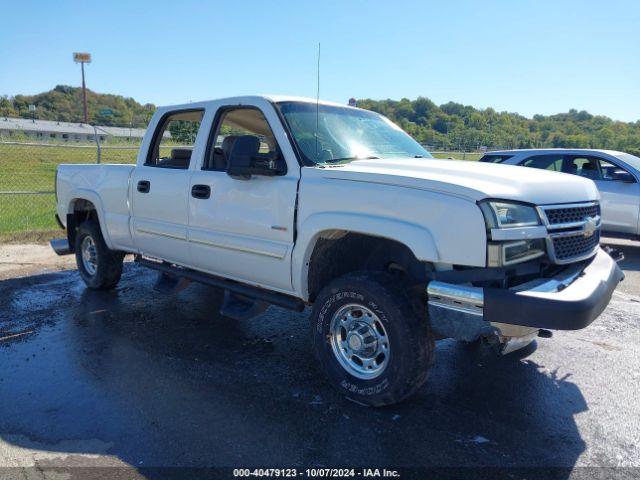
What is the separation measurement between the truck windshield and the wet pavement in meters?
1.73

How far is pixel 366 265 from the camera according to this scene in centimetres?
397

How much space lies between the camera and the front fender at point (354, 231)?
3062mm

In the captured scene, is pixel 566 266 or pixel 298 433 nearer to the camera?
pixel 298 433

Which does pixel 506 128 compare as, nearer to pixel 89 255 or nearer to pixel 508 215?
pixel 89 255

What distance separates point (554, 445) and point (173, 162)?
4.35m

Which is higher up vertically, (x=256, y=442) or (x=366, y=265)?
(x=366, y=265)

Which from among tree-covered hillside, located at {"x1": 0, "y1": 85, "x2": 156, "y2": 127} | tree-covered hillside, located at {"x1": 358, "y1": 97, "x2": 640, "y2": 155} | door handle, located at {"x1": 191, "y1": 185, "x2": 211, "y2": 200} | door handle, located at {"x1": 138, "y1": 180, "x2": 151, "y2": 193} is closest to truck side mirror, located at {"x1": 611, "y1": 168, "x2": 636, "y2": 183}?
tree-covered hillside, located at {"x1": 358, "y1": 97, "x2": 640, "y2": 155}

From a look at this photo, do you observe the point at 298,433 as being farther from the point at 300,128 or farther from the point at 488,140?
the point at 488,140

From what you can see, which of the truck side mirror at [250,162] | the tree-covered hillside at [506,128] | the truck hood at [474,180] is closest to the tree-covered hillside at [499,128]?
the tree-covered hillside at [506,128]

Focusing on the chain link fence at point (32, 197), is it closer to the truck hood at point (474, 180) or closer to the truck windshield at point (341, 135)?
the truck windshield at point (341, 135)

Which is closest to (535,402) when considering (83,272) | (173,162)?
(173,162)

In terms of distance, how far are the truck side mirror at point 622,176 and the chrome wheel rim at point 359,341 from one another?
24.4 ft

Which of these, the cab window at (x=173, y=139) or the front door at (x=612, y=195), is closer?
the cab window at (x=173, y=139)

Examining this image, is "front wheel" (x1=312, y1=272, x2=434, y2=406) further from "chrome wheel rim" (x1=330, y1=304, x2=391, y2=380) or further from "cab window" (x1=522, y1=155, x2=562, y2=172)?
"cab window" (x1=522, y1=155, x2=562, y2=172)
